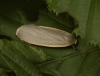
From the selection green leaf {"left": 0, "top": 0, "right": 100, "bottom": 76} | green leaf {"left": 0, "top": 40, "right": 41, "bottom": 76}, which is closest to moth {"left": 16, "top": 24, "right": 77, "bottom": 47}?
green leaf {"left": 0, "top": 0, "right": 100, "bottom": 76}

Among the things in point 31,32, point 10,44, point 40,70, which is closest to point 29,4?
point 31,32

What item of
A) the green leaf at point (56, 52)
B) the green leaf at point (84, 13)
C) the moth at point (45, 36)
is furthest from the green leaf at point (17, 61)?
the green leaf at point (84, 13)

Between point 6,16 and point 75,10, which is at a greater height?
point 75,10

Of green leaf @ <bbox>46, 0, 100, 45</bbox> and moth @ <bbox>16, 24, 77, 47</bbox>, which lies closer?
green leaf @ <bbox>46, 0, 100, 45</bbox>

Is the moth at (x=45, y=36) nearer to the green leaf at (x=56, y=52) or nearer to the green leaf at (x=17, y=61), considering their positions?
the green leaf at (x=56, y=52)

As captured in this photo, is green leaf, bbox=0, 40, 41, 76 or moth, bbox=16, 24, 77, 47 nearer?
green leaf, bbox=0, 40, 41, 76

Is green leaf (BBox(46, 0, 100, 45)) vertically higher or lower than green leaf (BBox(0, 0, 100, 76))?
higher

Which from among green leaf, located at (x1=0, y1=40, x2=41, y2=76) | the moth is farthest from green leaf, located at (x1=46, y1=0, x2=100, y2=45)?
green leaf, located at (x1=0, y1=40, x2=41, y2=76)

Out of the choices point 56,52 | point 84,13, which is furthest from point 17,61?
point 84,13

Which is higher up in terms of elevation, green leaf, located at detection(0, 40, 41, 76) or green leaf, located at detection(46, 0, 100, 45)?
green leaf, located at detection(46, 0, 100, 45)

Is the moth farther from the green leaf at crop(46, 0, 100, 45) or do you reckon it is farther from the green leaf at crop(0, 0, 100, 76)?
the green leaf at crop(46, 0, 100, 45)

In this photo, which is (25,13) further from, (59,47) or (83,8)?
(83,8)
